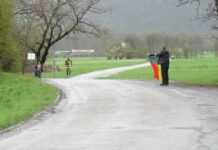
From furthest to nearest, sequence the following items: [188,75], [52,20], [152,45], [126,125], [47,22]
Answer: [152,45], [52,20], [47,22], [188,75], [126,125]

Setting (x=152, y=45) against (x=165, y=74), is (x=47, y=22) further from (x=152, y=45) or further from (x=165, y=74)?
(x=152, y=45)

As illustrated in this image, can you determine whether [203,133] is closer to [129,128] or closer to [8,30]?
[129,128]

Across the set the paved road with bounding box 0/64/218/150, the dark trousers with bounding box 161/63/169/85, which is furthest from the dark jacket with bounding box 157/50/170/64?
the paved road with bounding box 0/64/218/150

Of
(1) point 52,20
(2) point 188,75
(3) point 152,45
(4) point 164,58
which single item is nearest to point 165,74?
(4) point 164,58

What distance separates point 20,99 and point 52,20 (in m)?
32.8

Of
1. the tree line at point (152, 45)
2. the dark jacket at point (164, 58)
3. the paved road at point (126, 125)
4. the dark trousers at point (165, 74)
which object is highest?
the tree line at point (152, 45)

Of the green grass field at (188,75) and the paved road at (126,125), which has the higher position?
the green grass field at (188,75)

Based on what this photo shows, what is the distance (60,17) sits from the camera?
181 feet

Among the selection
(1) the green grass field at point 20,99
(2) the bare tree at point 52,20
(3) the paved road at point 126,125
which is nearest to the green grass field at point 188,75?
(2) the bare tree at point 52,20

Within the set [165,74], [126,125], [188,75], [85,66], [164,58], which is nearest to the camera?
[126,125]

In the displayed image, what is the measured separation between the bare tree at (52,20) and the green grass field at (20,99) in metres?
21.4

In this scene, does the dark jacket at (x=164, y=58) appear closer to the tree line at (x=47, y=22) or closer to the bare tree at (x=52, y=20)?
the tree line at (x=47, y=22)

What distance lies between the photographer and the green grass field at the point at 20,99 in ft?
57.5

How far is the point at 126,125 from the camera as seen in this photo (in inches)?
596
